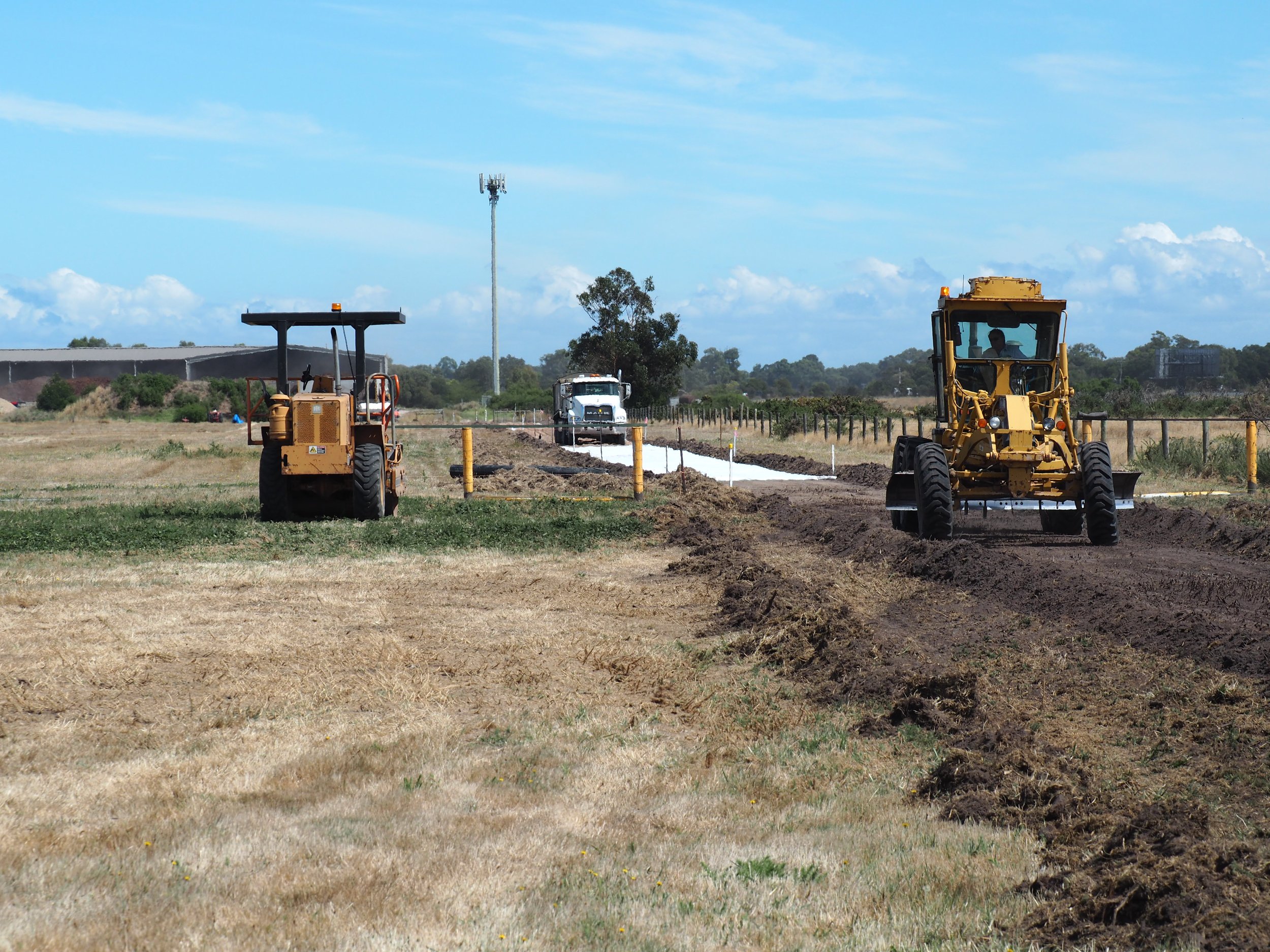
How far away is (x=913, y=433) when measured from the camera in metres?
48.8

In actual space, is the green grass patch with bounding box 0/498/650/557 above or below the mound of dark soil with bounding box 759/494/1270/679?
above

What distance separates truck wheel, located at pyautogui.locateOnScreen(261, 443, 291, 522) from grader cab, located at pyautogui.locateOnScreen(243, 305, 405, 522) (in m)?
0.01

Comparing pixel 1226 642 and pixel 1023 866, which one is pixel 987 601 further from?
pixel 1023 866

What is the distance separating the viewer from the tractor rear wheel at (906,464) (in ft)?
55.6

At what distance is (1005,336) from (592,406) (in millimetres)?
31815

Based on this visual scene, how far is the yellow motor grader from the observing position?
15328mm

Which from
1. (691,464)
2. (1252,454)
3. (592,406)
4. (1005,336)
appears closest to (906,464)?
(1005,336)

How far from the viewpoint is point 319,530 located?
17641 mm

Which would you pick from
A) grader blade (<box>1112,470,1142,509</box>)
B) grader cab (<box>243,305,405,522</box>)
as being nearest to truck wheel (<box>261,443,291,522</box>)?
grader cab (<box>243,305,405,522</box>)

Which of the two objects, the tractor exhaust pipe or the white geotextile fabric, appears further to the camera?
the white geotextile fabric

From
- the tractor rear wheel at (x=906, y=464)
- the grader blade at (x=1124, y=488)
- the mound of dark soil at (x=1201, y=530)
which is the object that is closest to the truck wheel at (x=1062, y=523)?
the mound of dark soil at (x=1201, y=530)

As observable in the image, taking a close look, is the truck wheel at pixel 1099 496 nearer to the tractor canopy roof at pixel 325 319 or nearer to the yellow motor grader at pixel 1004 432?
the yellow motor grader at pixel 1004 432

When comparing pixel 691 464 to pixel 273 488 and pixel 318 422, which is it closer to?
pixel 273 488

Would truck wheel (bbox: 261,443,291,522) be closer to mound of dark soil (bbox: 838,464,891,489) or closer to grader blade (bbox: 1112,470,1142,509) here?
grader blade (bbox: 1112,470,1142,509)
